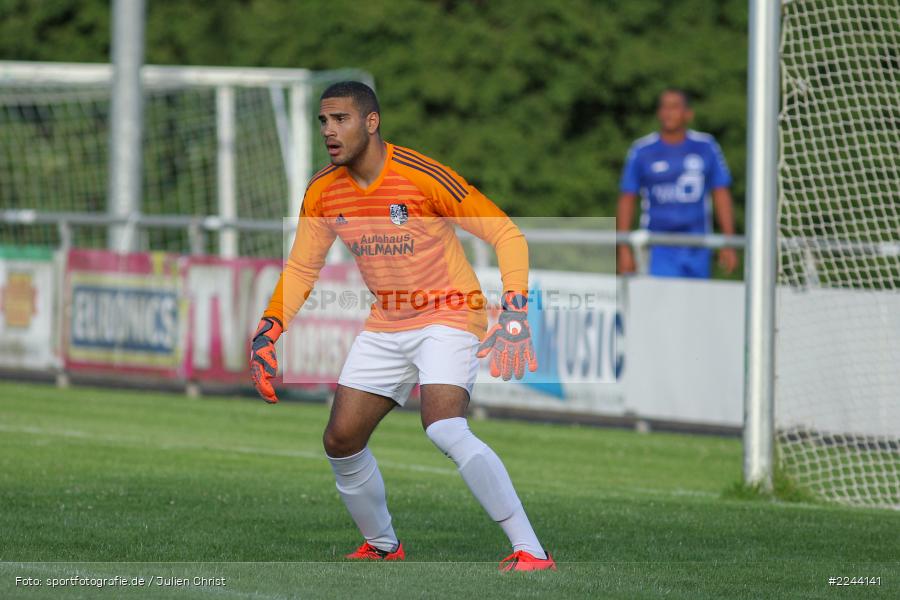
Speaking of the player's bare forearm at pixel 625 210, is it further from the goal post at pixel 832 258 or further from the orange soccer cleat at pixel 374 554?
the orange soccer cleat at pixel 374 554

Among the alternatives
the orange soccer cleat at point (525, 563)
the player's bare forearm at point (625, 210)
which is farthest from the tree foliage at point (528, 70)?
the orange soccer cleat at point (525, 563)

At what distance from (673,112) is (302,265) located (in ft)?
22.5

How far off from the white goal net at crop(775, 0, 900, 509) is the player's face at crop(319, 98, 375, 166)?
3.93m

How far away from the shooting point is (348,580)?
254 inches

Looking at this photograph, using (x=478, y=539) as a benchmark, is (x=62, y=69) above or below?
above

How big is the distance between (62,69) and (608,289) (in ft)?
32.2

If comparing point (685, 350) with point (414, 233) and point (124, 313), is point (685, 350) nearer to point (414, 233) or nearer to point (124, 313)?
point (124, 313)

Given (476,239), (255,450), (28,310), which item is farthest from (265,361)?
(28,310)

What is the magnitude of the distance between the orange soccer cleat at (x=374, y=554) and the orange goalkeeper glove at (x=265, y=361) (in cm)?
77

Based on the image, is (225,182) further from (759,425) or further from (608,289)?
(759,425)

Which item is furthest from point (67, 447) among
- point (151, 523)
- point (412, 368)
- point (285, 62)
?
point (285, 62)

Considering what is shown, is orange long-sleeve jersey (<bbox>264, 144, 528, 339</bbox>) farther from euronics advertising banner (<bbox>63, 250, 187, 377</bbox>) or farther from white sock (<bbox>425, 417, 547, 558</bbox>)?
euronics advertising banner (<bbox>63, 250, 187, 377</bbox>)

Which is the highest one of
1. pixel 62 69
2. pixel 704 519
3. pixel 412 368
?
pixel 62 69

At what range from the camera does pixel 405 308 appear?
23.1ft
